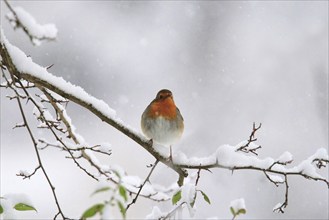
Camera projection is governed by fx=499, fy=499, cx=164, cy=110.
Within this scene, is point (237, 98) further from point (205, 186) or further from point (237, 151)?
point (237, 151)

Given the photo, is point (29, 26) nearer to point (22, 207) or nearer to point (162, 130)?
point (22, 207)

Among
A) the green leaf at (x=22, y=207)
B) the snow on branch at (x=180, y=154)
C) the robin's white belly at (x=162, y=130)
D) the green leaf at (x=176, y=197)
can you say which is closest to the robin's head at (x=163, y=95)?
the robin's white belly at (x=162, y=130)

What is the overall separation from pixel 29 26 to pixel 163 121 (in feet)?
7.36

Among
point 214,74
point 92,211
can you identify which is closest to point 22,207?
point 92,211

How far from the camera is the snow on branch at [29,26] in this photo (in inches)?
52.7

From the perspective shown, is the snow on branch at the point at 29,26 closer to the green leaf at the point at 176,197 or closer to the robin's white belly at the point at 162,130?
the green leaf at the point at 176,197

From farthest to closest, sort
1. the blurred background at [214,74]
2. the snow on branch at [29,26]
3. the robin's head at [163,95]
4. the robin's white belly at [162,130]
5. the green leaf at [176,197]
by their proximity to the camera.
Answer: the blurred background at [214,74] → the robin's head at [163,95] → the robin's white belly at [162,130] → the green leaf at [176,197] → the snow on branch at [29,26]

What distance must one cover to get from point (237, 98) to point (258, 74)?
9.62ft

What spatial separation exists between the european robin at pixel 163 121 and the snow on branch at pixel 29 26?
2.17 meters

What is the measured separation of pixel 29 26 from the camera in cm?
135

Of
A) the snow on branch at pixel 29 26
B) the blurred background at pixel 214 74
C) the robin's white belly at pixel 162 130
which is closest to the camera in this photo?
the snow on branch at pixel 29 26

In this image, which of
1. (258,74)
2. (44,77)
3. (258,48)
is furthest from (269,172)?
(258,48)

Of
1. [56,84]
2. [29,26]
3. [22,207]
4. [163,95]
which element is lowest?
[22,207]

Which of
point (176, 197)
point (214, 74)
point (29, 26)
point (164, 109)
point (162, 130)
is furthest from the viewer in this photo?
point (214, 74)
